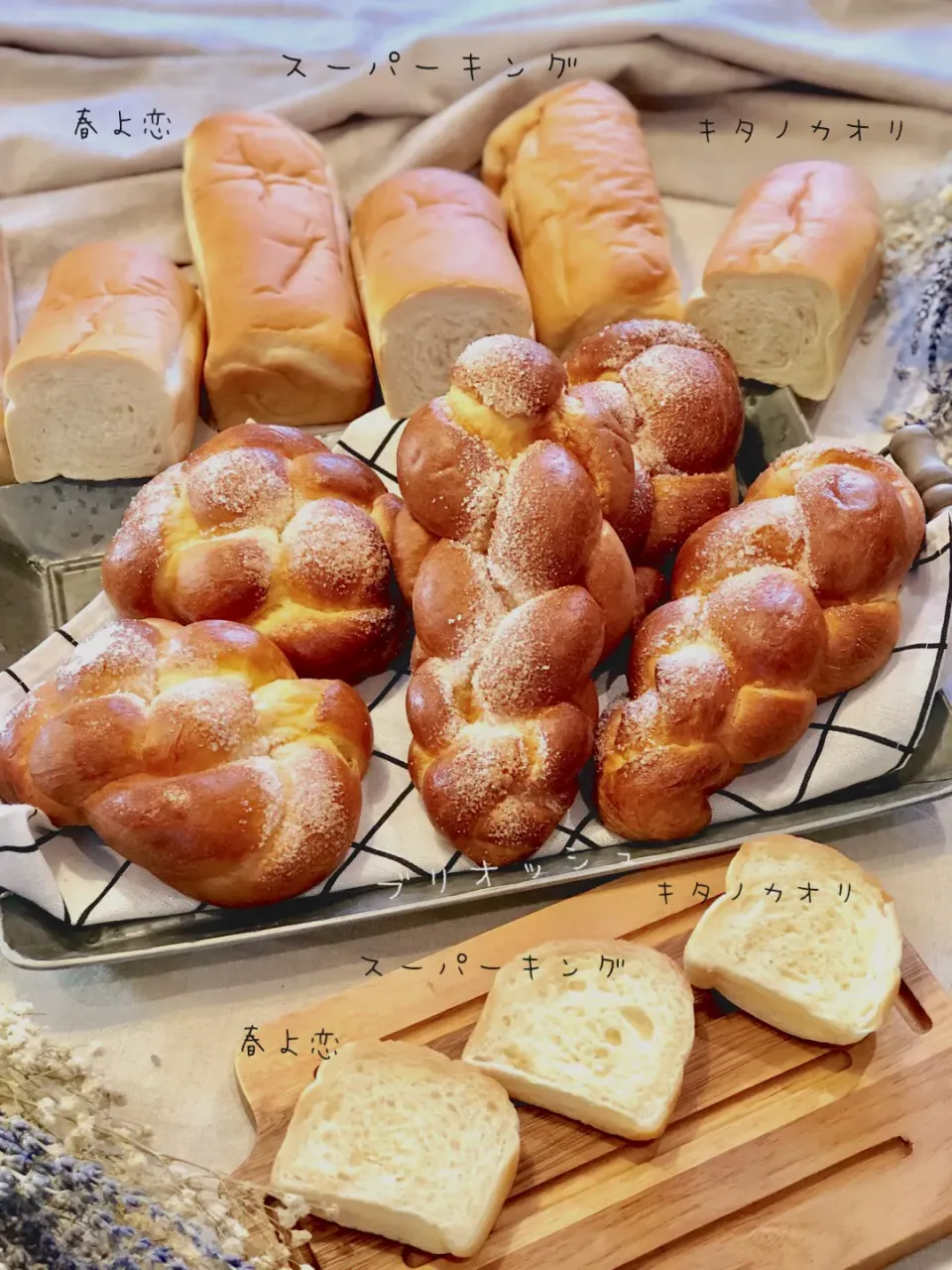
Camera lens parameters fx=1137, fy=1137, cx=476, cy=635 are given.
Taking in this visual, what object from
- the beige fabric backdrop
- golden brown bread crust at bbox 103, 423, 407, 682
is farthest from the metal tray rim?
the beige fabric backdrop

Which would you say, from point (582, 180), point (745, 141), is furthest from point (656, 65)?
point (582, 180)

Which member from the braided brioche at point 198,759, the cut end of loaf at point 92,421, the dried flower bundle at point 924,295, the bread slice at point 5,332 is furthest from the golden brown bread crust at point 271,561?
the dried flower bundle at point 924,295

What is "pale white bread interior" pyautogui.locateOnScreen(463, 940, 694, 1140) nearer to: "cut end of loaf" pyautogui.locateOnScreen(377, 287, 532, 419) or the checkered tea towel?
the checkered tea towel

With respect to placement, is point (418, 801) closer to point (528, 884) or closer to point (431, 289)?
point (528, 884)

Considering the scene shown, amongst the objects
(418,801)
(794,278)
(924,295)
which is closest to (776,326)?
(794,278)

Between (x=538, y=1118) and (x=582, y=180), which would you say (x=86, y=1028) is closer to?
(x=538, y=1118)
